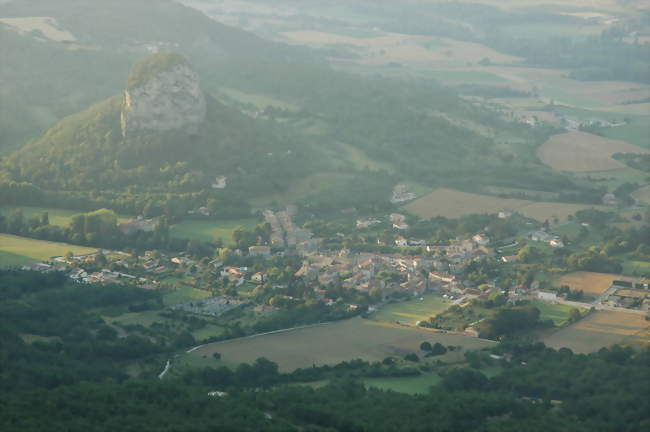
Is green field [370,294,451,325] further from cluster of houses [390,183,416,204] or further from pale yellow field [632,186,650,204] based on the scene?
pale yellow field [632,186,650,204]

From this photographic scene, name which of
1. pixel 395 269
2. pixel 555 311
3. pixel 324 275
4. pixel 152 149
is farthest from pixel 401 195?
pixel 555 311

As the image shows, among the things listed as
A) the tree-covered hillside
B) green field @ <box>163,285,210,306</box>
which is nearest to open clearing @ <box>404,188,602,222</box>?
the tree-covered hillside

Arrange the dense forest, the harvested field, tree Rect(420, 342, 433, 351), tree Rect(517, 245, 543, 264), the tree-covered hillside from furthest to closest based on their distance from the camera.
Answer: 1. the harvested field
2. the tree-covered hillside
3. tree Rect(517, 245, 543, 264)
4. tree Rect(420, 342, 433, 351)
5. the dense forest

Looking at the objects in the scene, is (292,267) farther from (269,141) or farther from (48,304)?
(269,141)

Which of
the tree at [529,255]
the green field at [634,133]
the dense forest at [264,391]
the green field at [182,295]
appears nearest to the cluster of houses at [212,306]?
the green field at [182,295]

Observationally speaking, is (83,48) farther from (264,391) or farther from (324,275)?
(264,391)

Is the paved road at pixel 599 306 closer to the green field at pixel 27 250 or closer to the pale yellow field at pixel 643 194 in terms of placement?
the pale yellow field at pixel 643 194

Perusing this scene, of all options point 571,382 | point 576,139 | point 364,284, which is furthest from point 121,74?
point 571,382
